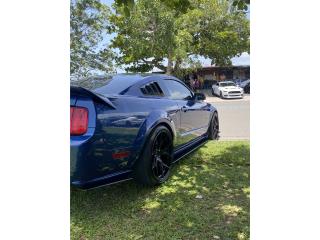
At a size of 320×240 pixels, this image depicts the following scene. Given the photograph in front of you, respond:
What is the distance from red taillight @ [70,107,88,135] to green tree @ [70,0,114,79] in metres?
0.46

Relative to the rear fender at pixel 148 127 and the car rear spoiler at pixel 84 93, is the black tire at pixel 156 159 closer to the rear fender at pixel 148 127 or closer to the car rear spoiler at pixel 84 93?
the rear fender at pixel 148 127

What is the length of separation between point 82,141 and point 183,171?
5.94ft

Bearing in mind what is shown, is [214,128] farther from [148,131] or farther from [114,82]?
[114,82]

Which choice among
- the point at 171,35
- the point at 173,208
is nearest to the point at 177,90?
the point at 171,35

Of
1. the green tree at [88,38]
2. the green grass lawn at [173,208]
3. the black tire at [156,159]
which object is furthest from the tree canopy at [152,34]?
the green grass lawn at [173,208]

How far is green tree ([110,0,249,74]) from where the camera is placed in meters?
3.62

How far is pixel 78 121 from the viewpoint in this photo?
2.64m

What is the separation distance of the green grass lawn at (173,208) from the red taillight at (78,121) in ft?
2.70

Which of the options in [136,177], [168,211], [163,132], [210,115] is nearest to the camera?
[168,211]

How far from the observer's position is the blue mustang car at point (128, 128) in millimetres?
2646

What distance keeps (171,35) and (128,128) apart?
4.90ft
